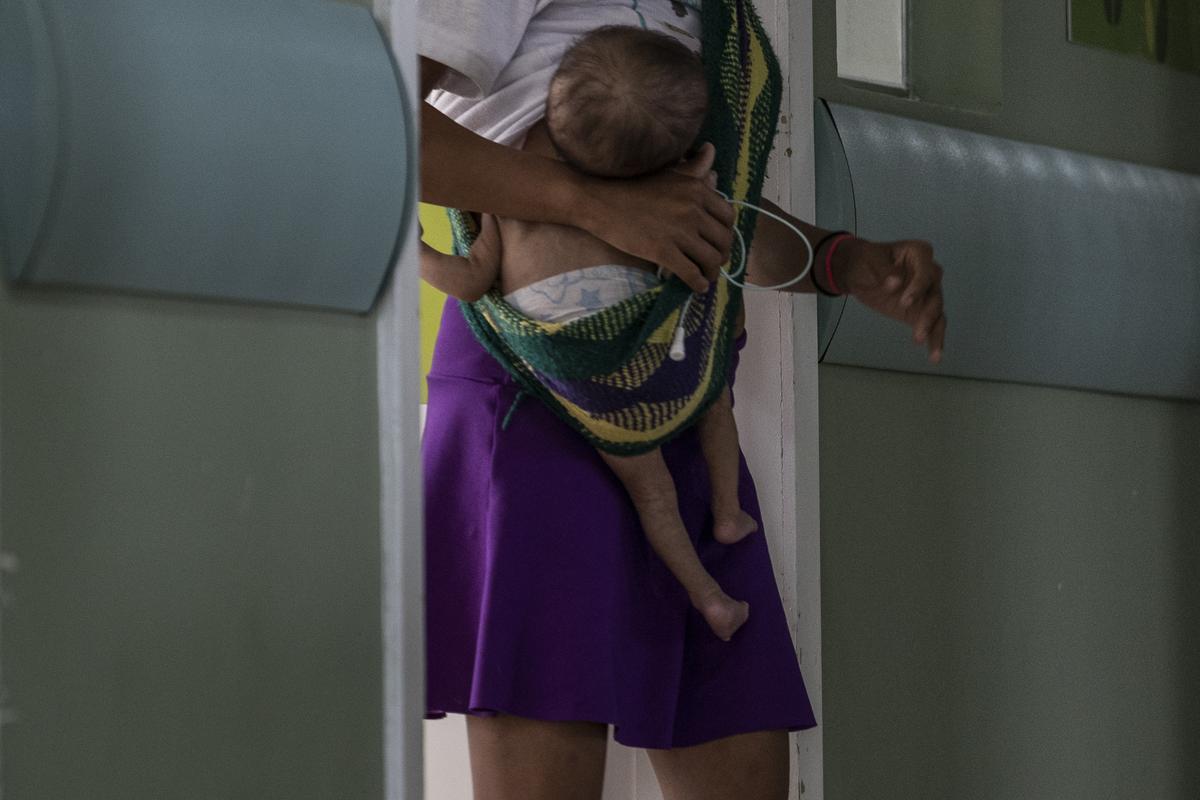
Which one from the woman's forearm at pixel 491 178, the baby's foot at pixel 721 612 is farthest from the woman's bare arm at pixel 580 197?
the baby's foot at pixel 721 612

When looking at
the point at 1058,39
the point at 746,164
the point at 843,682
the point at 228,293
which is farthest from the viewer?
the point at 1058,39

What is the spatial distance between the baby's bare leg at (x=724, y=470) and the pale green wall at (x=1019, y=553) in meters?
0.20

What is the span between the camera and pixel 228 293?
3.00ft

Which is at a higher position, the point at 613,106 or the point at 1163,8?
the point at 1163,8

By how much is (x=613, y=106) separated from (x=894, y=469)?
0.55 metres

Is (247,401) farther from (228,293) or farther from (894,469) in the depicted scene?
(894,469)

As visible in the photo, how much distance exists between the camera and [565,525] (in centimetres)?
123

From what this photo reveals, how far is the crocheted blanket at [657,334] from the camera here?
1.21 m

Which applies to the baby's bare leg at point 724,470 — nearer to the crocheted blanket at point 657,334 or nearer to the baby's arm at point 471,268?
the crocheted blanket at point 657,334

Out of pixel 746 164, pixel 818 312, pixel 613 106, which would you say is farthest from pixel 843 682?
pixel 613 106

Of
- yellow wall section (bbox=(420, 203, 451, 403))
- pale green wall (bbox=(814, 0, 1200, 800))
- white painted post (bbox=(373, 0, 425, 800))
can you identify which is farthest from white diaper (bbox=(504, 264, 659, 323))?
yellow wall section (bbox=(420, 203, 451, 403))

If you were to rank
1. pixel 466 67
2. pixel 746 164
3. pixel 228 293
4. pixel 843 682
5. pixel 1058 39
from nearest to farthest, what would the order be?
1. pixel 228 293
2. pixel 466 67
3. pixel 746 164
4. pixel 843 682
5. pixel 1058 39

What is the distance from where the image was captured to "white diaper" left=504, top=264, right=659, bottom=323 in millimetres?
1207

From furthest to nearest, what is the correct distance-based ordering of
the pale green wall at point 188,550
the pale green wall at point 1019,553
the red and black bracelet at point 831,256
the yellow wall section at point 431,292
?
the yellow wall section at point 431,292 → the pale green wall at point 1019,553 → the red and black bracelet at point 831,256 → the pale green wall at point 188,550
